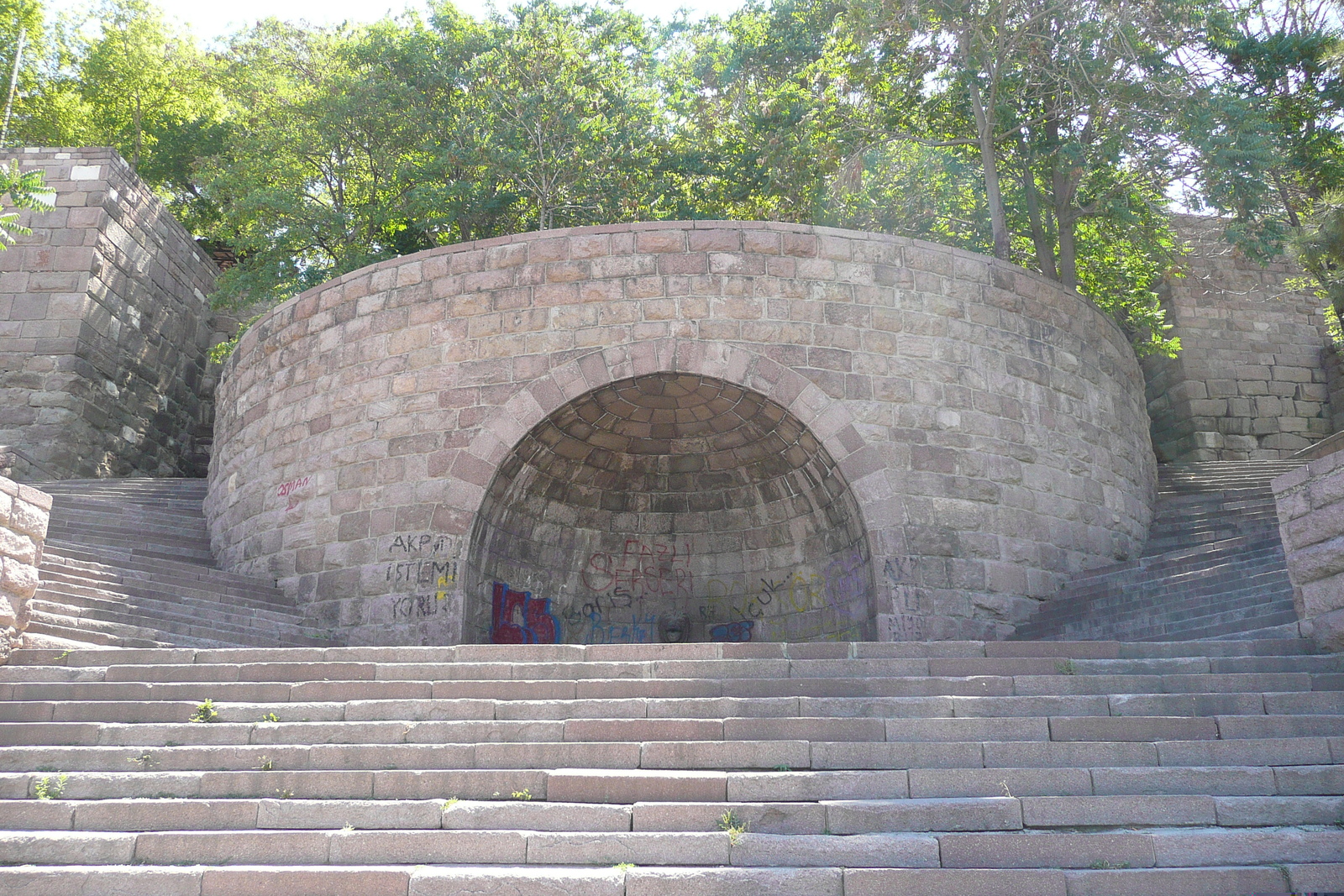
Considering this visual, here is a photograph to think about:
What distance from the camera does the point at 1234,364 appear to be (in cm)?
1867

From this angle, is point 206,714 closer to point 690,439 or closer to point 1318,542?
point 1318,542

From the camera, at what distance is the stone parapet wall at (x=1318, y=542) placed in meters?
6.13

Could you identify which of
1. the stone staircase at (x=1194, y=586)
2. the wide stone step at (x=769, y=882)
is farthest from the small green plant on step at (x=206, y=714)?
the stone staircase at (x=1194, y=586)

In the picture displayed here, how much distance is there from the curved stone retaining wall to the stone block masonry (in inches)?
225

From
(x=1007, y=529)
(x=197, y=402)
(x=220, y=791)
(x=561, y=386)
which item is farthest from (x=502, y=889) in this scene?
(x=197, y=402)

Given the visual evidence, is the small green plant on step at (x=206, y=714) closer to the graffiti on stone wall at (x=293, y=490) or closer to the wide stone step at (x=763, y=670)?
the wide stone step at (x=763, y=670)

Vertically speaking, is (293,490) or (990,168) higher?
(990,168)

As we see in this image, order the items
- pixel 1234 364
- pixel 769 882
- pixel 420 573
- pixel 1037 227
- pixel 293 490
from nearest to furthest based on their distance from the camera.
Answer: pixel 769 882 < pixel 420 573 < pixel 293 490 < pixel 1037 227 < pixel 1234 364

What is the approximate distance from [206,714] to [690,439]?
6.50m

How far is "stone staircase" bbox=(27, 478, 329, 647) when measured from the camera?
7.75 m

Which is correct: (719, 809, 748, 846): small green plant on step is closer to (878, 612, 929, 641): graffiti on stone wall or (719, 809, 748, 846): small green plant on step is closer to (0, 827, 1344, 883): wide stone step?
(0, 827, 1344, 883): wide stone step

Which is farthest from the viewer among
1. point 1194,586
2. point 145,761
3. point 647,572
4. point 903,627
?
point 647,572

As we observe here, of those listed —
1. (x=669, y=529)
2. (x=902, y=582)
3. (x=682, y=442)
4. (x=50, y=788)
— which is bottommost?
(x=50, y=788)

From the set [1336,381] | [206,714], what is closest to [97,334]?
[206,714]
